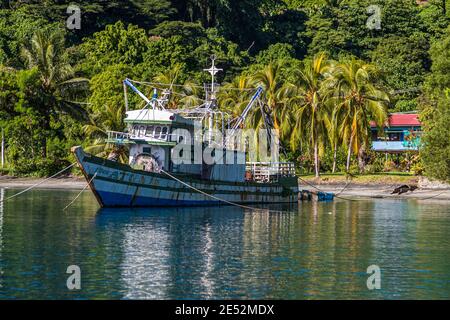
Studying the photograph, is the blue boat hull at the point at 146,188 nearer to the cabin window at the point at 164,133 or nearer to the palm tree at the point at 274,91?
the cabin window at the point at 164,133

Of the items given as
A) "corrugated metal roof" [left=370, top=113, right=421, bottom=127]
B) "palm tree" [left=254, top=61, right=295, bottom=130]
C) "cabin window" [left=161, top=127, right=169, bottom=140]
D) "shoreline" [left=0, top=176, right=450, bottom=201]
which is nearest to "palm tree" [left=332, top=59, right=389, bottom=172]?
"shoreline" [left=0, top=176, right=450, bottom=201]

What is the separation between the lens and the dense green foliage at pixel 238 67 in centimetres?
9288

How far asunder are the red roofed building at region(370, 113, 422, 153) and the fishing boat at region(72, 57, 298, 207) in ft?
93.4

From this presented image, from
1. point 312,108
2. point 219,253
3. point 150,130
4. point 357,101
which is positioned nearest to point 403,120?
point 357,101

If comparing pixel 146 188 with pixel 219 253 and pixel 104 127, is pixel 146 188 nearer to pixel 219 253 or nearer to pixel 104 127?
pixel 219 253

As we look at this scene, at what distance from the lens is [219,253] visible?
43219 mm

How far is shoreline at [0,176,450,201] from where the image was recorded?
283ft

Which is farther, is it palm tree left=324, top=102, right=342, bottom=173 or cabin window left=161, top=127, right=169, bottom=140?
palm tree left=324, top=102, right=342, bottom=173

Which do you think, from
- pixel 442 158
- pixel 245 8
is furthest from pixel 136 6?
pixel 442 158

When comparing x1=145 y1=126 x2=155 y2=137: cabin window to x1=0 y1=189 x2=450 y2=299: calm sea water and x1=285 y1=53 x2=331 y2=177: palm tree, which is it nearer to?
x1=0 y1=189 x2=450 y2=299: calm sea water

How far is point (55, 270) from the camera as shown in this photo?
3741 cm

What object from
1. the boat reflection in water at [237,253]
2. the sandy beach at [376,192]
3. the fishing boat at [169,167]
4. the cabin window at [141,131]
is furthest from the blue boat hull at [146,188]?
the sandy beach at [376,192]

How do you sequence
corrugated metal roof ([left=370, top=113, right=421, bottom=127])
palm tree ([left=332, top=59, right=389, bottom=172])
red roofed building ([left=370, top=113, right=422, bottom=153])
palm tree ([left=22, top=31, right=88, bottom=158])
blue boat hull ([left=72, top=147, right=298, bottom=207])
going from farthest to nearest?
corrugated metal roof ([left=370, top=113, right=421, bottom=127]) < red roofed building ([left=370, top=113, right=422, bottom=153]) < palm tree ([left=22, top=31, right=88, bottom=158]) < palm tree ([left=332, top=59, right=389, bottom=172]) < blue boat hull ([left=72, top=147, right=298, bottom=207])

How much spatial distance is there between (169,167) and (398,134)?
4635 centimetres
